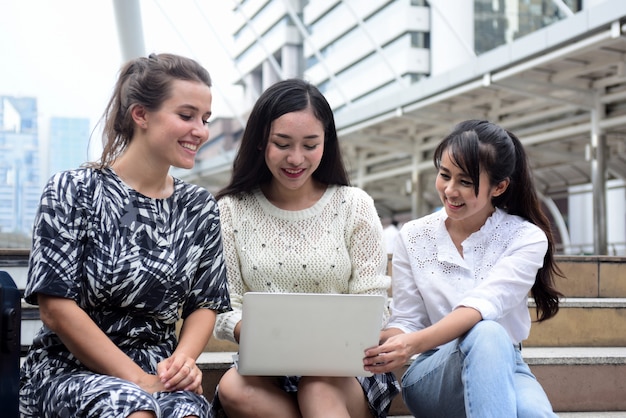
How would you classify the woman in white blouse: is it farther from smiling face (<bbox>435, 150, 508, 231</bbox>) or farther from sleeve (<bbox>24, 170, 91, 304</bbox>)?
sleeve (<bbox>24, 170, 91, 304</bbox>)

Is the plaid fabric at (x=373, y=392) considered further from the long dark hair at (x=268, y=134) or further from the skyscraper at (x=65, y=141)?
the skyscraper at (x=65, y=141)

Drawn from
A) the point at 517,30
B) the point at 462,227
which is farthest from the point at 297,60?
the point at 462,227

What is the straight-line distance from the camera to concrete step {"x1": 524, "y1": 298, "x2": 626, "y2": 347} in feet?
10.2

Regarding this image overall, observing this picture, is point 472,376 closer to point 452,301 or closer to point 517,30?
point 452,301

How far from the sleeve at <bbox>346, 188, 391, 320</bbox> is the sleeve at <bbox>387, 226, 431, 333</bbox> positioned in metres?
0.04

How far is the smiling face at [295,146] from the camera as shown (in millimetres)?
2109

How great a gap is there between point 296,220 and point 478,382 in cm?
72

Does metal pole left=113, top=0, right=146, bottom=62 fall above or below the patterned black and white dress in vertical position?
above

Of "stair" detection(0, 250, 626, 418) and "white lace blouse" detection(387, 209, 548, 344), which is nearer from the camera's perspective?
"white lace blouse" detection(387, 209, 548, 344)

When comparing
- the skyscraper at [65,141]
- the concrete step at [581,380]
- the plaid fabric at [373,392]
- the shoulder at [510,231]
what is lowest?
the concrete step at [581,380]

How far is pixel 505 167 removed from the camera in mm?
2137

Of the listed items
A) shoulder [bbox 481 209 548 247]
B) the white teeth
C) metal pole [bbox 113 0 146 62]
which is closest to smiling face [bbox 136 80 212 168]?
the white teeth

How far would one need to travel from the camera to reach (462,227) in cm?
224

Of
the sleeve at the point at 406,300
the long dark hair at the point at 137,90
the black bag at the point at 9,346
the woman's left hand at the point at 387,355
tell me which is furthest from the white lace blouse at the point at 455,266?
the black bag at the point at 9,346
